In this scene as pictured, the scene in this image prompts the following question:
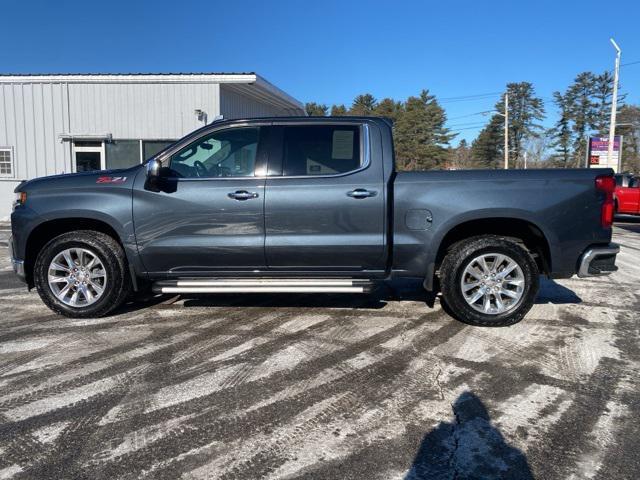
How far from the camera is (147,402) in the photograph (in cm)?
334

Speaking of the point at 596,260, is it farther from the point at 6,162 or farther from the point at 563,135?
the point at 563,135

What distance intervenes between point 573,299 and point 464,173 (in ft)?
8.47

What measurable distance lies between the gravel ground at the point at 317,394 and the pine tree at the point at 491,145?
69717 millimetres

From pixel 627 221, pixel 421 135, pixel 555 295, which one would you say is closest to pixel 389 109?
pixel 421 135

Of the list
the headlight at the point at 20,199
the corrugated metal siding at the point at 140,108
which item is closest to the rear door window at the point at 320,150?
the headlight at the point at 20,199

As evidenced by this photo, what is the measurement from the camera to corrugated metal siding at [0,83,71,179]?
1594 centimetres

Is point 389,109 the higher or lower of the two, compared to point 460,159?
higher

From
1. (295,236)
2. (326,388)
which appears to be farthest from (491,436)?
(295,236)

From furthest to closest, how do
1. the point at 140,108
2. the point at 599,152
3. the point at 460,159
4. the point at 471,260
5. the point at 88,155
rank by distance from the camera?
the point at 460,159, the point at 599,152, the point at 88,155, the point at 140,108, the point at 471,260

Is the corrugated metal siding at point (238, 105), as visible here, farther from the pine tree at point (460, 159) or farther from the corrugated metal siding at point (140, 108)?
the pine tree at point (460, 159)

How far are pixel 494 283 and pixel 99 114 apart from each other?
14.4 metres

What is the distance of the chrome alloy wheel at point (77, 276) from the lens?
5.06 m

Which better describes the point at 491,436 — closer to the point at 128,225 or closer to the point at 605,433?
the point at 605,433

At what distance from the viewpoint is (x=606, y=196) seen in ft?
15.4
